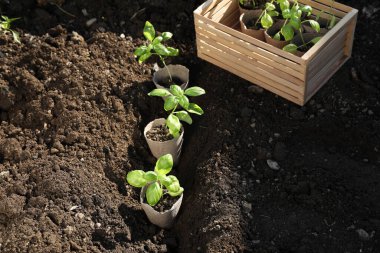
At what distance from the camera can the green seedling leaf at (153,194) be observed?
290 cm

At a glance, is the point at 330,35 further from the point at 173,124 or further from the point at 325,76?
the point at 173,124

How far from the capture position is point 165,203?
3.12 m

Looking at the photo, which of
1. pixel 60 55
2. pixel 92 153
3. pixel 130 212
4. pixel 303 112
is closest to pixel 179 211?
pixel 130 212

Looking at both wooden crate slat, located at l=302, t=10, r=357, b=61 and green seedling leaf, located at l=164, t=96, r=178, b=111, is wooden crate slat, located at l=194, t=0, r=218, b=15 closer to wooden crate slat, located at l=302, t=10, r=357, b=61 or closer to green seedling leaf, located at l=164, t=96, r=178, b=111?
green seedling leaf, located at l=164, t=96, r=178, b=111

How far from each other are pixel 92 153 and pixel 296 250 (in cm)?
122

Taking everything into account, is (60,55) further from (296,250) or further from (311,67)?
(296,250)

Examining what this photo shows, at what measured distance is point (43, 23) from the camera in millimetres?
3795

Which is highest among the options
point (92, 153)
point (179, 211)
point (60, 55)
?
point (60, 55)

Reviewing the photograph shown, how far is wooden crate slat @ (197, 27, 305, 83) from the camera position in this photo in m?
3.19

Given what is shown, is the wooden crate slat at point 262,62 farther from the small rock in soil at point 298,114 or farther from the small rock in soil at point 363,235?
the small rock in soil at point 363,235

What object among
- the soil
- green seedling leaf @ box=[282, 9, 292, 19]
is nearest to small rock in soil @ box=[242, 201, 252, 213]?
the soil

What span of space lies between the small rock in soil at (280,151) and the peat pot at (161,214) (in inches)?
22.9

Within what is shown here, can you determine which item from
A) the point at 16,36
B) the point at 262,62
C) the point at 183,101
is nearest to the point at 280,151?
the point at 262,62

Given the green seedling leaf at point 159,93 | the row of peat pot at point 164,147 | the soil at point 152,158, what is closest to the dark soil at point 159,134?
the row of peat pot at point 164,147
